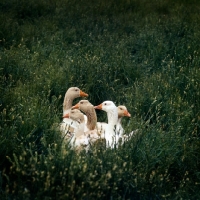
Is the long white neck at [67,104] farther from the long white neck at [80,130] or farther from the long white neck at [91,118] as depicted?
the long white neck at [80,130]

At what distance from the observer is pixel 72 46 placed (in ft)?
29.0

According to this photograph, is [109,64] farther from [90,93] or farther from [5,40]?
[5,40]

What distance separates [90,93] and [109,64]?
0.95 meters

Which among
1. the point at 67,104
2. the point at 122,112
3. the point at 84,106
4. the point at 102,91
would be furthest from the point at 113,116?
the point at 102,91

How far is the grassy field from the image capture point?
391 centimetres

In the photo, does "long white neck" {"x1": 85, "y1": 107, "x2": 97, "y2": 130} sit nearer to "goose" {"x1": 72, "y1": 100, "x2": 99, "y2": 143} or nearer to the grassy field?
"goose" {"x1": 72, "y1": 100, "x2": 99, "y2": 143}

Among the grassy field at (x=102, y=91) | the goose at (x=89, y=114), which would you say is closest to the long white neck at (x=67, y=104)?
the grassy field at (x=102, y=91)

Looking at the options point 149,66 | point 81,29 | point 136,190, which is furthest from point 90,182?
point 81,29

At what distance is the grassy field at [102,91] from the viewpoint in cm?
391

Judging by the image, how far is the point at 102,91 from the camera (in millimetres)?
6797

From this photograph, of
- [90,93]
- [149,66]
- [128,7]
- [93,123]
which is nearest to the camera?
[93,123]

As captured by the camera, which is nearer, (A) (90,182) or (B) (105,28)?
(A) (90,182)

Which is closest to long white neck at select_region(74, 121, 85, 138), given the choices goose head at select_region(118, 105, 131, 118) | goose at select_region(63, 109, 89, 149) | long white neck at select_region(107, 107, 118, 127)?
goose at select_region(63, 109, 89, 149)

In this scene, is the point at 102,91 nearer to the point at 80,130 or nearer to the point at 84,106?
the point at 84,106
